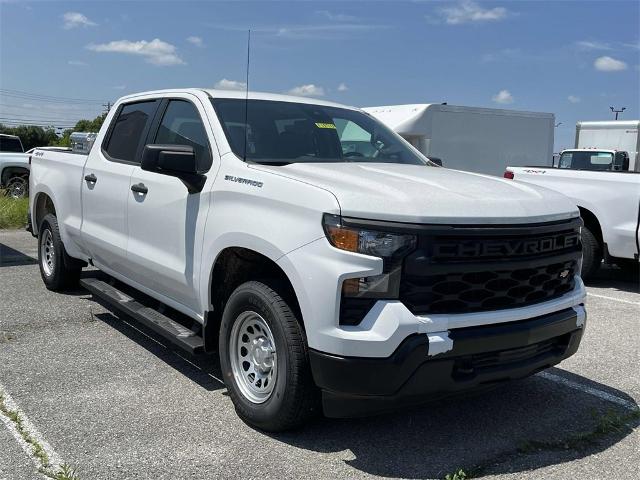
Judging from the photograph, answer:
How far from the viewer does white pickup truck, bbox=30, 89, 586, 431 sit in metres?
3.08

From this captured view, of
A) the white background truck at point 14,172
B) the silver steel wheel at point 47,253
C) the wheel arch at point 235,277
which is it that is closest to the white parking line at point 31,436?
the wheel arch at point 235,277

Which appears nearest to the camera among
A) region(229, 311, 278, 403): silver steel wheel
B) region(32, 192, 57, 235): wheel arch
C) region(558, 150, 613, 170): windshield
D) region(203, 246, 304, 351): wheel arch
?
region(203, 246, 304, 351): wheel arch

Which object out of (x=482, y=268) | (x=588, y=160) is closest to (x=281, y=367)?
(x=482, y=268)

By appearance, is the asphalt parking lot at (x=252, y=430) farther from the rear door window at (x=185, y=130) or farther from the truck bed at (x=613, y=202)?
the truck bed at (x=613, y=202)

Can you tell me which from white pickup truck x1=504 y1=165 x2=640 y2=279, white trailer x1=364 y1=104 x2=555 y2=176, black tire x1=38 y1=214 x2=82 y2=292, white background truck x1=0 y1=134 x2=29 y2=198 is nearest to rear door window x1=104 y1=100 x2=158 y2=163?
black tire x1=38 y1=214 x2=82 y2=292

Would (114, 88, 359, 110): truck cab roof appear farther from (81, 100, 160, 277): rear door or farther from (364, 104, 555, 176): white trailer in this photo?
(364, 104, 555, 176): white trailer

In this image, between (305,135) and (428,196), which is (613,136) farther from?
(428,196)

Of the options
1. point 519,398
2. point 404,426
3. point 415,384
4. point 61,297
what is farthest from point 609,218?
point 61,297

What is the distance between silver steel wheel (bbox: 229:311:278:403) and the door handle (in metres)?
1.40

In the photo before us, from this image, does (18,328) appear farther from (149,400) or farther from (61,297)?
(149,400)

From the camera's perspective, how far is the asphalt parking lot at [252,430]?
333 centimetres

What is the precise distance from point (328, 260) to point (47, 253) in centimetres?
488

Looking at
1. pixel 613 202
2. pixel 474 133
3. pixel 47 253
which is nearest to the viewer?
pixel 47 253

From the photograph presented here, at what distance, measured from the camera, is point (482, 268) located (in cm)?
324
